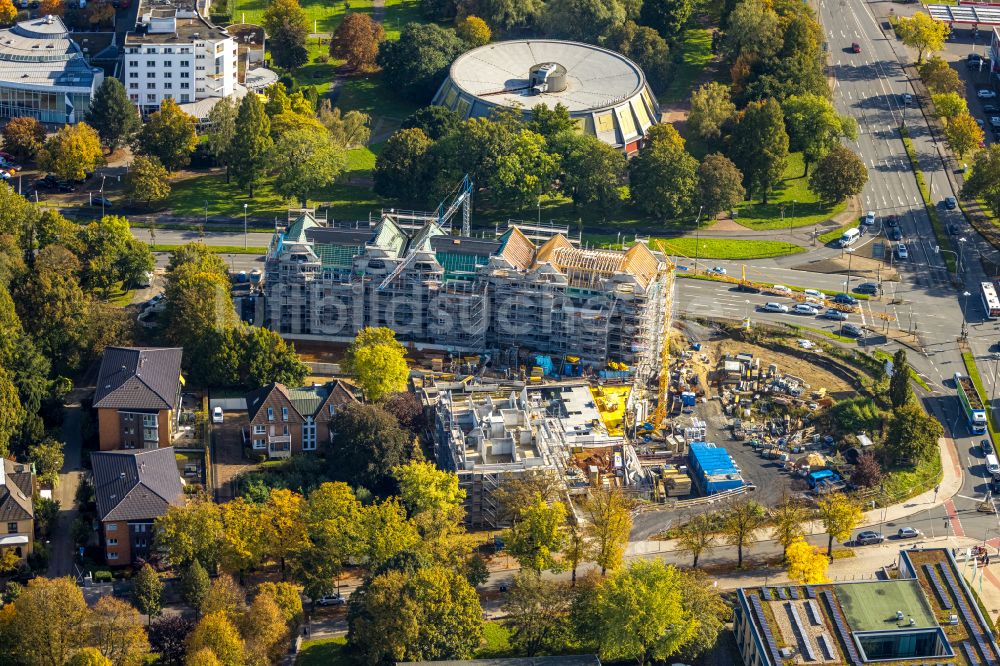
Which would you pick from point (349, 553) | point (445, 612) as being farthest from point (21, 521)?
point (445, 612)

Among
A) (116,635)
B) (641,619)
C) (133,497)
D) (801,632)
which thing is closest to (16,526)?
(133,497)

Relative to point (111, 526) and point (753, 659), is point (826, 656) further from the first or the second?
point (111, 526)

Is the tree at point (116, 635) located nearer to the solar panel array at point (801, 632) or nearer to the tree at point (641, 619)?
the tree at point (641, 619)

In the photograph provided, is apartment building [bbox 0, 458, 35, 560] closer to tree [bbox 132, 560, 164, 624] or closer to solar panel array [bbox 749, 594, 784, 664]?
tree [bbox 132, 560, 164, 624]

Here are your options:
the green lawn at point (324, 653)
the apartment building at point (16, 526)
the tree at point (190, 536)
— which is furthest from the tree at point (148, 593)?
the apartment building at point (16, 526)

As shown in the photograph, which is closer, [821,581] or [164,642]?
[164,642]

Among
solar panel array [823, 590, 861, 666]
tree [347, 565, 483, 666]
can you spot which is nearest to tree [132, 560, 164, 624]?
tree [347, 565, 483, 666]
